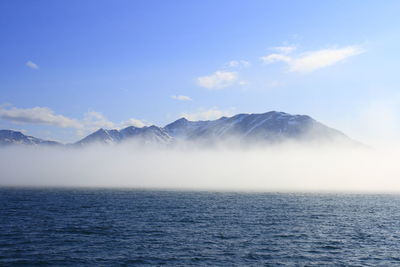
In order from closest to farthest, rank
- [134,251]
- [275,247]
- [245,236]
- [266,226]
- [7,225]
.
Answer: [134,251] → [275,247] → [245,236] → [7,225] → [266,226]

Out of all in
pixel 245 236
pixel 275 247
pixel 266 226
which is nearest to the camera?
pixel 275 247

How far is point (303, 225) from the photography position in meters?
93.1

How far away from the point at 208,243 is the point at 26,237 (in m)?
34.4

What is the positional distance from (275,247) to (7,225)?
5935 cm

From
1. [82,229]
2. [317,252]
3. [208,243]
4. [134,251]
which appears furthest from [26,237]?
[317,252]

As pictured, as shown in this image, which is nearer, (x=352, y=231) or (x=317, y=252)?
(x=317, y=252)

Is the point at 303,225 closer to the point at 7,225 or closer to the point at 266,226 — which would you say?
the point at 266,226

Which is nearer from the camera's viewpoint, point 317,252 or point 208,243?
point 317,252

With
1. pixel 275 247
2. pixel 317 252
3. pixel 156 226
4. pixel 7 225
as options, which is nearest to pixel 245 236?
pixel 275 247

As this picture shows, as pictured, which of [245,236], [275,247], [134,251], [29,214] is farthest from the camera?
[29,214]

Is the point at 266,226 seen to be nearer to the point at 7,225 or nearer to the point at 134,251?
the point at 134,251

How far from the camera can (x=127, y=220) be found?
3725 inches

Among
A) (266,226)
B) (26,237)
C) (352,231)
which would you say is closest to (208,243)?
(266,226)

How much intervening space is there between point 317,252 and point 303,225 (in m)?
32.1
